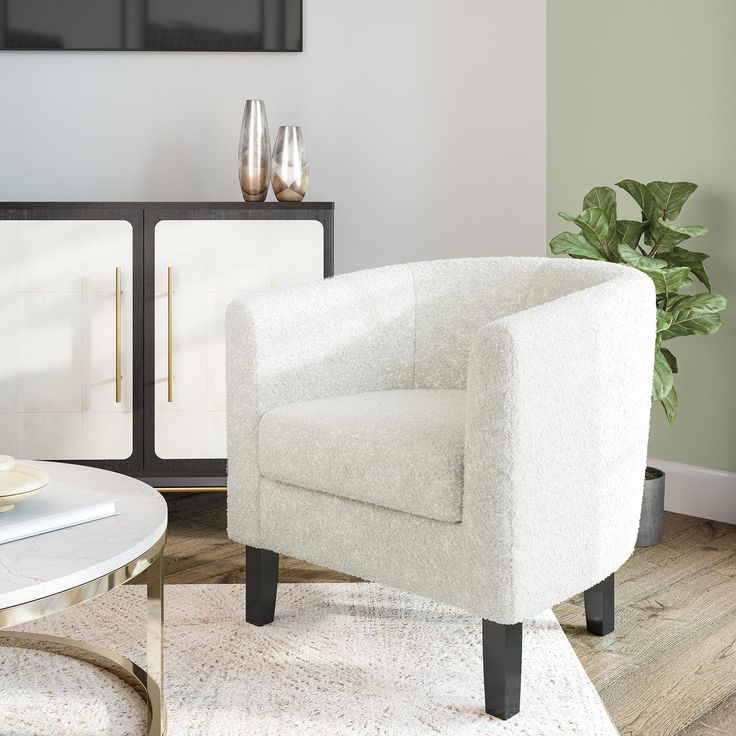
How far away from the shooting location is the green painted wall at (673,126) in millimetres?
2623

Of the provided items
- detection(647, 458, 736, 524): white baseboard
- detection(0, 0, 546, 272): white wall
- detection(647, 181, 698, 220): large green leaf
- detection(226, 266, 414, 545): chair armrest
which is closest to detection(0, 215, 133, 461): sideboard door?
detection(0, 0, 546, 272): white wall

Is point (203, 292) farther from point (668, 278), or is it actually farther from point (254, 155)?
point (668, 278)

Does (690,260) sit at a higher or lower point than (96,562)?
higher

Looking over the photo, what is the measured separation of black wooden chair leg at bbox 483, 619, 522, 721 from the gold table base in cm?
53

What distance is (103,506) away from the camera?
4.32 ft

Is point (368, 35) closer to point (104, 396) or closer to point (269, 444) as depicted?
point (104, 396)

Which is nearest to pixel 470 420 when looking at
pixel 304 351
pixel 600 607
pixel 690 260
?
pixel 304 351

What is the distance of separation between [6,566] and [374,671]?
2.59 ft

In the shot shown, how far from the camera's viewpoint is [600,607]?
73.9 inches

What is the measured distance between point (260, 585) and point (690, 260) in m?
1.41

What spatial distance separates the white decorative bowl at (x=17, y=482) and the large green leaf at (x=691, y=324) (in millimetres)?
1615

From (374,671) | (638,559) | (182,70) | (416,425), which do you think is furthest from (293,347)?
(182,70)

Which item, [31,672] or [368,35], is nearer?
[31,672]

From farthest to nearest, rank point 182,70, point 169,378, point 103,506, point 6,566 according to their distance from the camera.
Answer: point 182,70 → point 169,378 → point 103,506 → point 6,566
